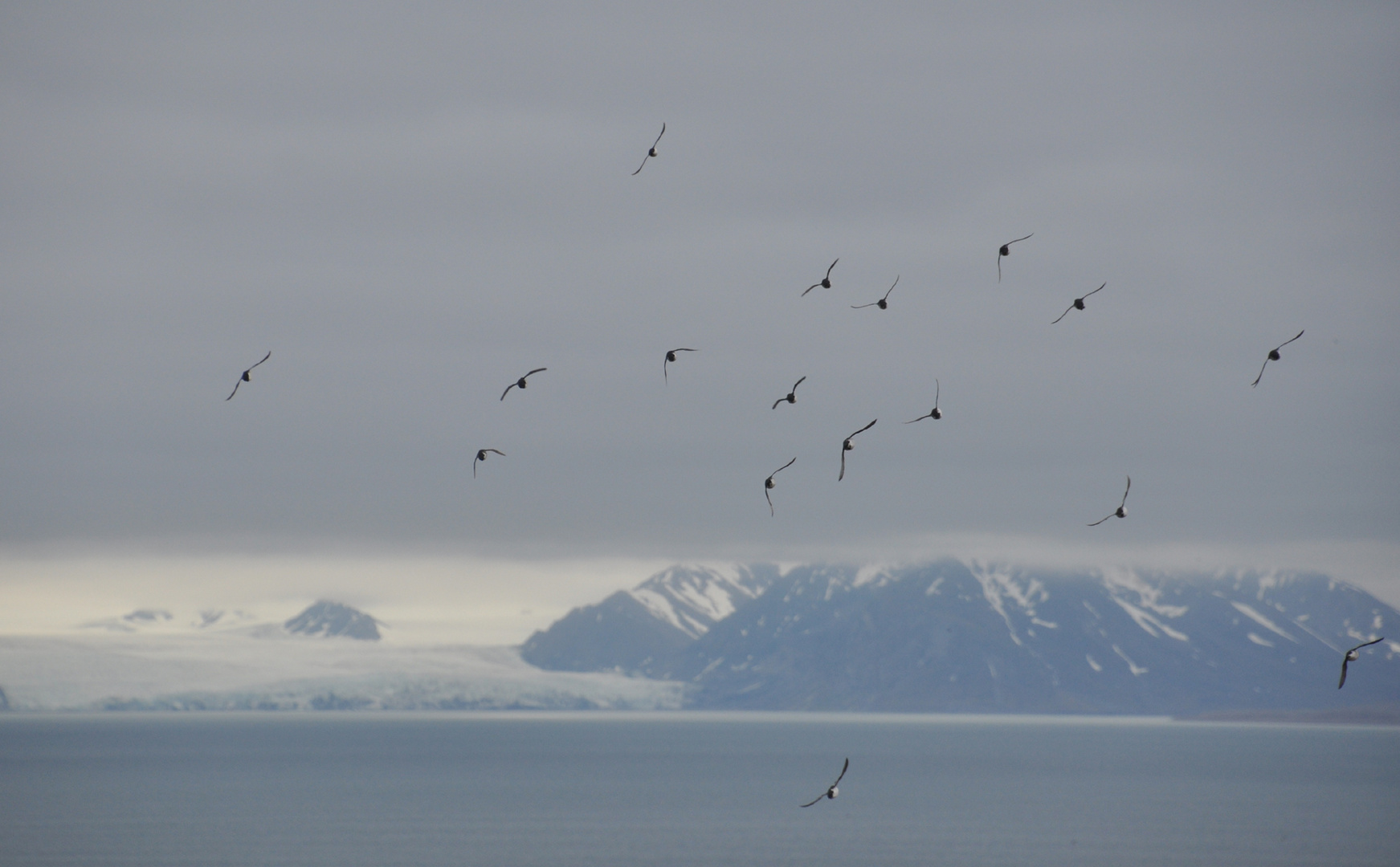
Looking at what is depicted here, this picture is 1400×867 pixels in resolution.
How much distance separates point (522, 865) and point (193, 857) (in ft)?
137

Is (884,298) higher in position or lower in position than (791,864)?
higher

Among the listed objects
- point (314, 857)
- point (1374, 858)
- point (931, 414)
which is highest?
point (931, 414)

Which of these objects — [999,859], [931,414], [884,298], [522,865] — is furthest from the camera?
[999,859]

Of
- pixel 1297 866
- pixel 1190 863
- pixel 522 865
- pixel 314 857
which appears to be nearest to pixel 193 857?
pixel 314 857

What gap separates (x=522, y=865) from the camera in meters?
178

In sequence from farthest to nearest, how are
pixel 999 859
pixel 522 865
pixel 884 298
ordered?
pixel 999 859, pixel 522 865, pixel 884 298

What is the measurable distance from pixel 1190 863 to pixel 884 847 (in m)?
37.2

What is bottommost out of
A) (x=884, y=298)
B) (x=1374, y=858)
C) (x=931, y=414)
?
(x=1374, y=858)

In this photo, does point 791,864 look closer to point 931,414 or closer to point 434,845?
point 434,845

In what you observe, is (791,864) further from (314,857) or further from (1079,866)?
(314,857)

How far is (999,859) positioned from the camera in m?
192

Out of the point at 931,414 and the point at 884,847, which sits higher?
the point at 931,414

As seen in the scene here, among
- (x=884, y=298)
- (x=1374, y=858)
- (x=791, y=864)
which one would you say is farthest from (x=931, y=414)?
(x=1374, y=858)

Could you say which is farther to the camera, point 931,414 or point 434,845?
point 434,845
